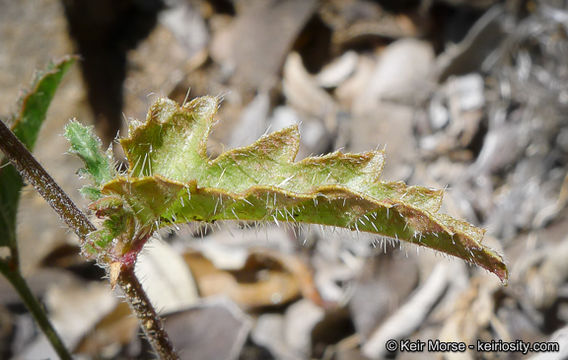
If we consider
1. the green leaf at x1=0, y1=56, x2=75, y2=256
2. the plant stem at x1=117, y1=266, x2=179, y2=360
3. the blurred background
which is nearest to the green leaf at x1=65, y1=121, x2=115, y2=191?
the plant stem at x1=117, y1=266, x2=179, y2=360

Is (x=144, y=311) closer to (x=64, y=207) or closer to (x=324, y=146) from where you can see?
(x=64, y=207)

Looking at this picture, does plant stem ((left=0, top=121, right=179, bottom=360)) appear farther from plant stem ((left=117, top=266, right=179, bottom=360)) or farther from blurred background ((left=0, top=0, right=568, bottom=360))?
blurred background ((left=0, top=0, right=568, bottom=360))

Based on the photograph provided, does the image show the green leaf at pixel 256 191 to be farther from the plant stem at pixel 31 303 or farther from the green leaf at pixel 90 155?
the plant stem at pixel 31 303

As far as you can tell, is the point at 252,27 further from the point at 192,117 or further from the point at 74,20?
the point at 192,117

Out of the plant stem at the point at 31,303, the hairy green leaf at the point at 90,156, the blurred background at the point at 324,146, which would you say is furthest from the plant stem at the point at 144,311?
the blurred background at the point at 324,146

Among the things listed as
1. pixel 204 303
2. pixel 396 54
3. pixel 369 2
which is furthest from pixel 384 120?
pixel 204 303

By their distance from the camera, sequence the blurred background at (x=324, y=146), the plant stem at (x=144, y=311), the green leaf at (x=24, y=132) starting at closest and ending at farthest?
1. the plant stem at (x=144, y=311)
2. the green leaf at (x=24, y=132)
3. the blurred background at (x=324, y=146)

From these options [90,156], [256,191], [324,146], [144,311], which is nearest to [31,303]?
[144,311]
